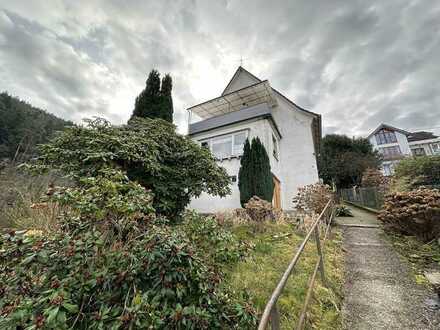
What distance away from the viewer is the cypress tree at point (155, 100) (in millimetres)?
7492

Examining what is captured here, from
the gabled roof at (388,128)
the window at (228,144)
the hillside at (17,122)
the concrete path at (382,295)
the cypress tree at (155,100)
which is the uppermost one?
the gabled roof at (388,128)

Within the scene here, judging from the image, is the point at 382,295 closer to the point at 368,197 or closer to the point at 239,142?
the point at 239,142

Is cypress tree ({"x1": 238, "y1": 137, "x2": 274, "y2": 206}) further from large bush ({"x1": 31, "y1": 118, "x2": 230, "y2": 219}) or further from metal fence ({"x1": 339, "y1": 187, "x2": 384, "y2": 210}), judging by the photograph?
metal fence ({"x1": 339, "y1": 187, "x2": 384, "y2": 210})

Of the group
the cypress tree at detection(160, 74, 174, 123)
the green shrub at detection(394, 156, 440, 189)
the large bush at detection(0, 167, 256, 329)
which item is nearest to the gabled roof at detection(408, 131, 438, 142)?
the green shrub at detection(394, 156, 440, 189)

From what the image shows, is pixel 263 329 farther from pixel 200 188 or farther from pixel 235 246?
pixel 200 188

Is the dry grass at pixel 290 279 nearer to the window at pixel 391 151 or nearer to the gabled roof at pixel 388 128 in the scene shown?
the window at pixel 391 151

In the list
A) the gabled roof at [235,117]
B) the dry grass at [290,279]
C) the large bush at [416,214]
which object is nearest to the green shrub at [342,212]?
the large bush at [416,214]

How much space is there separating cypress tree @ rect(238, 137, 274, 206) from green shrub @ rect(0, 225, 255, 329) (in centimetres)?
593

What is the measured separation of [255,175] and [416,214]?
182 inches

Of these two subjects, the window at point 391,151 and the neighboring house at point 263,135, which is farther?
the window at point 391,151

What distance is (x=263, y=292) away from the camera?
7.91ft

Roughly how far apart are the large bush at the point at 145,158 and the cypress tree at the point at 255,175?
259 centimetres

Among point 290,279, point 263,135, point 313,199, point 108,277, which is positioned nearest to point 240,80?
point 263,135

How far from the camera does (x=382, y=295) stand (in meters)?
2.51
